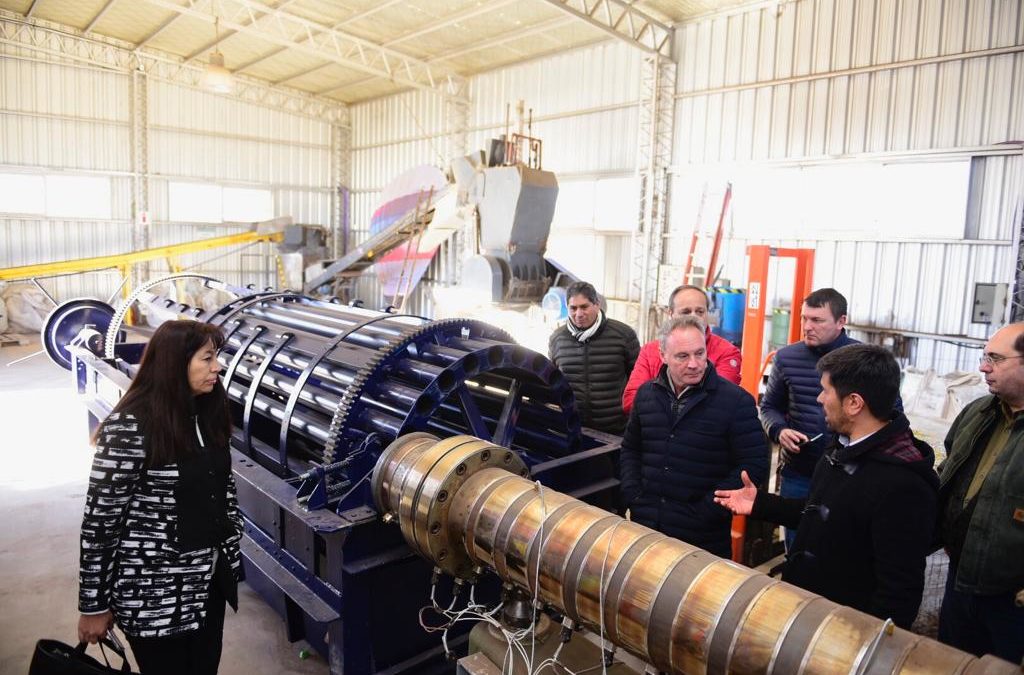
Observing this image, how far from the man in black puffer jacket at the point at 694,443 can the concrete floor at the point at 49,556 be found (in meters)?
1.65

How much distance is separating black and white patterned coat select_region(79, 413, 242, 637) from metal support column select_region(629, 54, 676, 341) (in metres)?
9.40

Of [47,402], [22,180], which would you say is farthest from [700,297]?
[22,180]

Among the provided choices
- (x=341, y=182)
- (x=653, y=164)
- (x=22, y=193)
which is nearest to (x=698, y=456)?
(x=653, y=164)

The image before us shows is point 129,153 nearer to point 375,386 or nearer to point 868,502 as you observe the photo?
point 375,386

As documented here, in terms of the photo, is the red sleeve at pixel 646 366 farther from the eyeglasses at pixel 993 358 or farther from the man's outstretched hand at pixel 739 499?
the eyeglasses at pixel 993 358

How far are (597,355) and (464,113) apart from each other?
12150 millimetres

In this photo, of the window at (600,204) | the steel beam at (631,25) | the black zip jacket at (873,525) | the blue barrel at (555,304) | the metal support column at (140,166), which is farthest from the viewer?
the metal support column at (140,166)

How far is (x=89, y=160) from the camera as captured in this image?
1395 cm

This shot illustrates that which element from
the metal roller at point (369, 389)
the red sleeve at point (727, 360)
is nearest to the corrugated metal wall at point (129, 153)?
the metal roller at point (369, 389)

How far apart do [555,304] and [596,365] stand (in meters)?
4.51

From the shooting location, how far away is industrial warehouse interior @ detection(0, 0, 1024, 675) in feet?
5.59

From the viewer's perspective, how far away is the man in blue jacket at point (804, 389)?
3.01m

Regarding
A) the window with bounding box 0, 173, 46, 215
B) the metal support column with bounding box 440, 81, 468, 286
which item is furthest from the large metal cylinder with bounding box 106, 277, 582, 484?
the window with bounding box 0, 173, 46, 215

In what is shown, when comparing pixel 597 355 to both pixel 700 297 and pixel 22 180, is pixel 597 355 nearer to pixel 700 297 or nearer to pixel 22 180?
pixel 700 297
